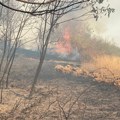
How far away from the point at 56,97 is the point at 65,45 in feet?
89.0

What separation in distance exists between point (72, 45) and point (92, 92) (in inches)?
875

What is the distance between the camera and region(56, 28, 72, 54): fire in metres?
42.4

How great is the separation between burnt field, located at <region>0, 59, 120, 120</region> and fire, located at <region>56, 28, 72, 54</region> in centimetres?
1102

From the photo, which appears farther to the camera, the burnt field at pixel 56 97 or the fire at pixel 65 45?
the fire at pixel 65 45

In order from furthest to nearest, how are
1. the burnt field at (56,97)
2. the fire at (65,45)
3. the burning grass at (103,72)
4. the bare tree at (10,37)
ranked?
the fire at (65,45) < the burning grass at (103,72) < the bare tree at (10,37) < the burnt field at (56,97)

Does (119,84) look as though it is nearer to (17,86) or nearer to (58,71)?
(17,86)

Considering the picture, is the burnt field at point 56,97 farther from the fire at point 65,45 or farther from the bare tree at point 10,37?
the fire at point 65,45

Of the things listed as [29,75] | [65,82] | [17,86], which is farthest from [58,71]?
[17,86]

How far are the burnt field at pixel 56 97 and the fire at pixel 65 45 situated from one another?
11016 mm

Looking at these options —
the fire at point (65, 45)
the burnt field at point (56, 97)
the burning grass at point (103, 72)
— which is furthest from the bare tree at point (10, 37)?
the fire at point (65, 45)

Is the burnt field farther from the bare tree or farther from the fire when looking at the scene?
the fire

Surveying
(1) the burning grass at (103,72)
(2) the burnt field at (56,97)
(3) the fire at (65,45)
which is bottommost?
(2) the burnt field at (56,97)

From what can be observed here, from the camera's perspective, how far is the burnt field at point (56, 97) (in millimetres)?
11456

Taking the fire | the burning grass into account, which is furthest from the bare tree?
the fire
